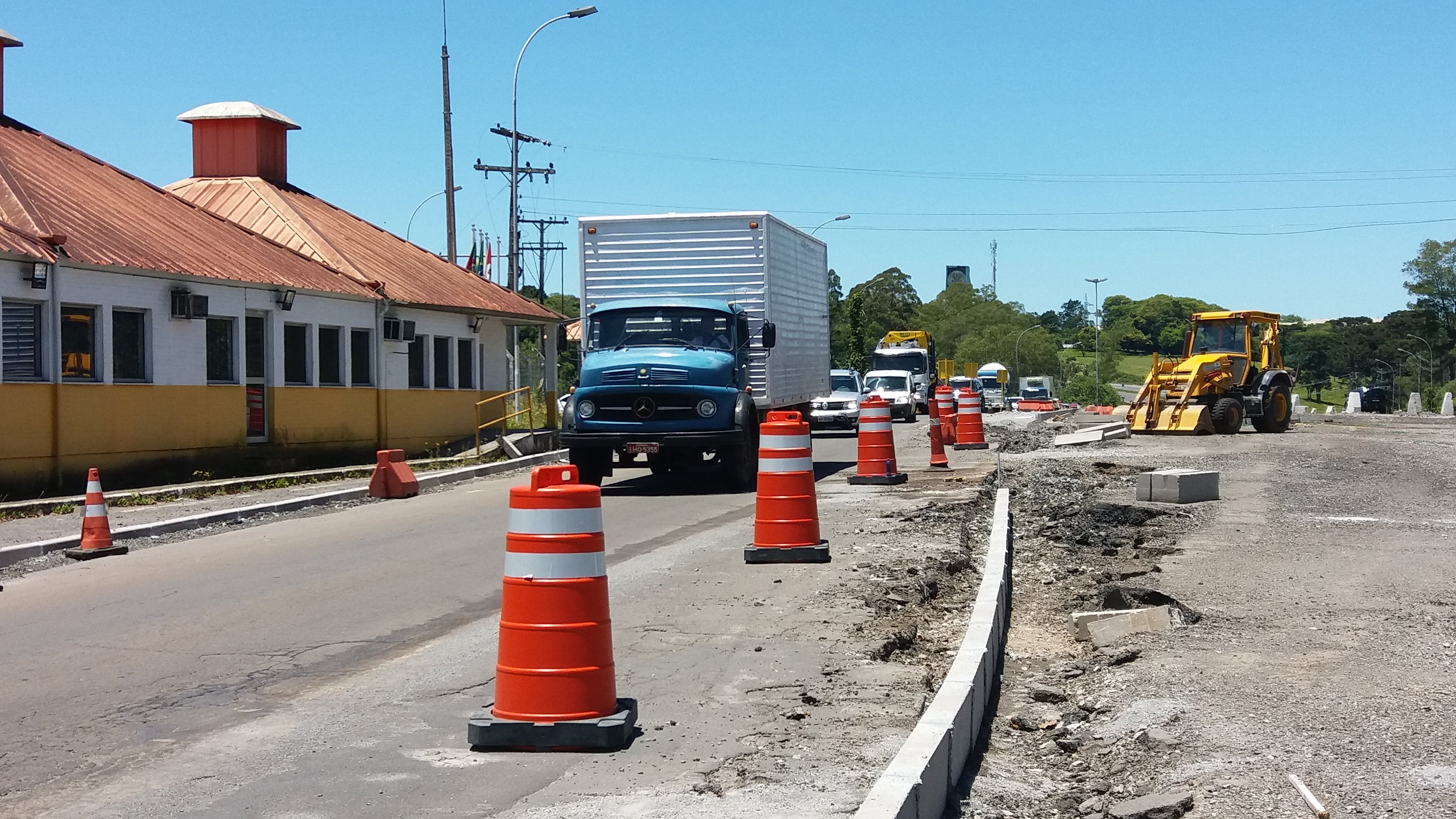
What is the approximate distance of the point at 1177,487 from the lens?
47.4 ft

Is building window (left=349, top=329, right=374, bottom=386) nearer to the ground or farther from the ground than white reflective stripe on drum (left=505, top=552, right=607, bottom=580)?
farther from the ground

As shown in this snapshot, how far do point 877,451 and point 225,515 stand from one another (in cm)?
807

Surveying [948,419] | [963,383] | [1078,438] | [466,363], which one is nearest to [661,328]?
[948,419]

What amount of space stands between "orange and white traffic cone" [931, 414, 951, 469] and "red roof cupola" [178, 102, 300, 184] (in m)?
19.5

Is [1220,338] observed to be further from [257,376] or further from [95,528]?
[95,528]

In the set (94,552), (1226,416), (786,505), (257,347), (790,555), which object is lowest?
(94,552)

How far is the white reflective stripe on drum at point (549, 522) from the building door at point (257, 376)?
19.0 meters

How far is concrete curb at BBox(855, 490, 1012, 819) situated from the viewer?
4.33 metres

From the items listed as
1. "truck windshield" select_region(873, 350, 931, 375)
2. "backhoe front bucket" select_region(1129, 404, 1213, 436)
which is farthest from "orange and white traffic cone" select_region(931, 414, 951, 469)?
"truck windshield" select_region(873, 350, 931, 375)

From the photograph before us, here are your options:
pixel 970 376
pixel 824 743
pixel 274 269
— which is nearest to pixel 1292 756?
pixel 824 743

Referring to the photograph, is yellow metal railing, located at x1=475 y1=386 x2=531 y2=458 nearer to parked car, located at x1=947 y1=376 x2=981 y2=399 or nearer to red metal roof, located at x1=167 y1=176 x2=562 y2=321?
red metal roof, located at x1=167 y1=176 x2=562 y2=321

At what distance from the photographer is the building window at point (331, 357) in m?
25.6

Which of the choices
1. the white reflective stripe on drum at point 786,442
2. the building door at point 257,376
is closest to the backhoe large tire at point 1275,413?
the building door at point 257,376

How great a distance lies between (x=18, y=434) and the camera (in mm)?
17594
